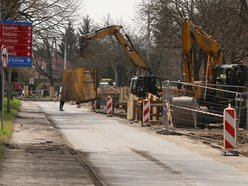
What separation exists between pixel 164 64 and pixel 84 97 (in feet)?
94.6

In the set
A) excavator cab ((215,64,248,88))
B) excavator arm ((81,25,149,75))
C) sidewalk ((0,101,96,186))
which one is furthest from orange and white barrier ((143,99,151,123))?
excavator arm ((81,25,149,75))

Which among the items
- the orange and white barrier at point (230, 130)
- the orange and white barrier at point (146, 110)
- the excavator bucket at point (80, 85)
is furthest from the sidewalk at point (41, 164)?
the excavator bucket at point (80, 85)

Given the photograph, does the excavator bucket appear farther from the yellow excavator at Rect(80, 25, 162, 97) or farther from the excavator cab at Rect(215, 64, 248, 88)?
the excavator cab at Rect(215, 64, 248, 88)

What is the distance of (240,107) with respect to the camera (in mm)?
19531

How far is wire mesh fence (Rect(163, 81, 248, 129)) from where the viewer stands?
2366cm


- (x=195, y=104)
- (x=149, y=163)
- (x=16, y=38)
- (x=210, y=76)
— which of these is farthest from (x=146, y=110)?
(x=149, y=163)

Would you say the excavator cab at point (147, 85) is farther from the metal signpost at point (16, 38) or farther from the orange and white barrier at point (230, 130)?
the orange and white barrier at point (230, 130)

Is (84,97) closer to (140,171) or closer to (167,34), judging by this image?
(167,34)

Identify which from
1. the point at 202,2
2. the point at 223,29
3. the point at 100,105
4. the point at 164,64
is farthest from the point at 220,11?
the point at 164,64

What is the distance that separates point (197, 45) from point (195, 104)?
390 centimetres

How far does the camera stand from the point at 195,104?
25422mm

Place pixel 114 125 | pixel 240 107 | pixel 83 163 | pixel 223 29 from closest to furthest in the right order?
pixel 83 163, pixel 240 107, pixel 114 125, pixel 223 29

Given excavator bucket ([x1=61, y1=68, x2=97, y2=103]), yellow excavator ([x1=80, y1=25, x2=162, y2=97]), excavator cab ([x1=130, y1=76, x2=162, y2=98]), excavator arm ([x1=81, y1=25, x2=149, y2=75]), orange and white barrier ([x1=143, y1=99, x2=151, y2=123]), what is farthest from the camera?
excavator bucket ([x1=61, y1=68, x2=97, y2=103])

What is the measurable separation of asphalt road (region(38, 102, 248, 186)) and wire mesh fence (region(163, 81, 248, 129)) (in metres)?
2.97
